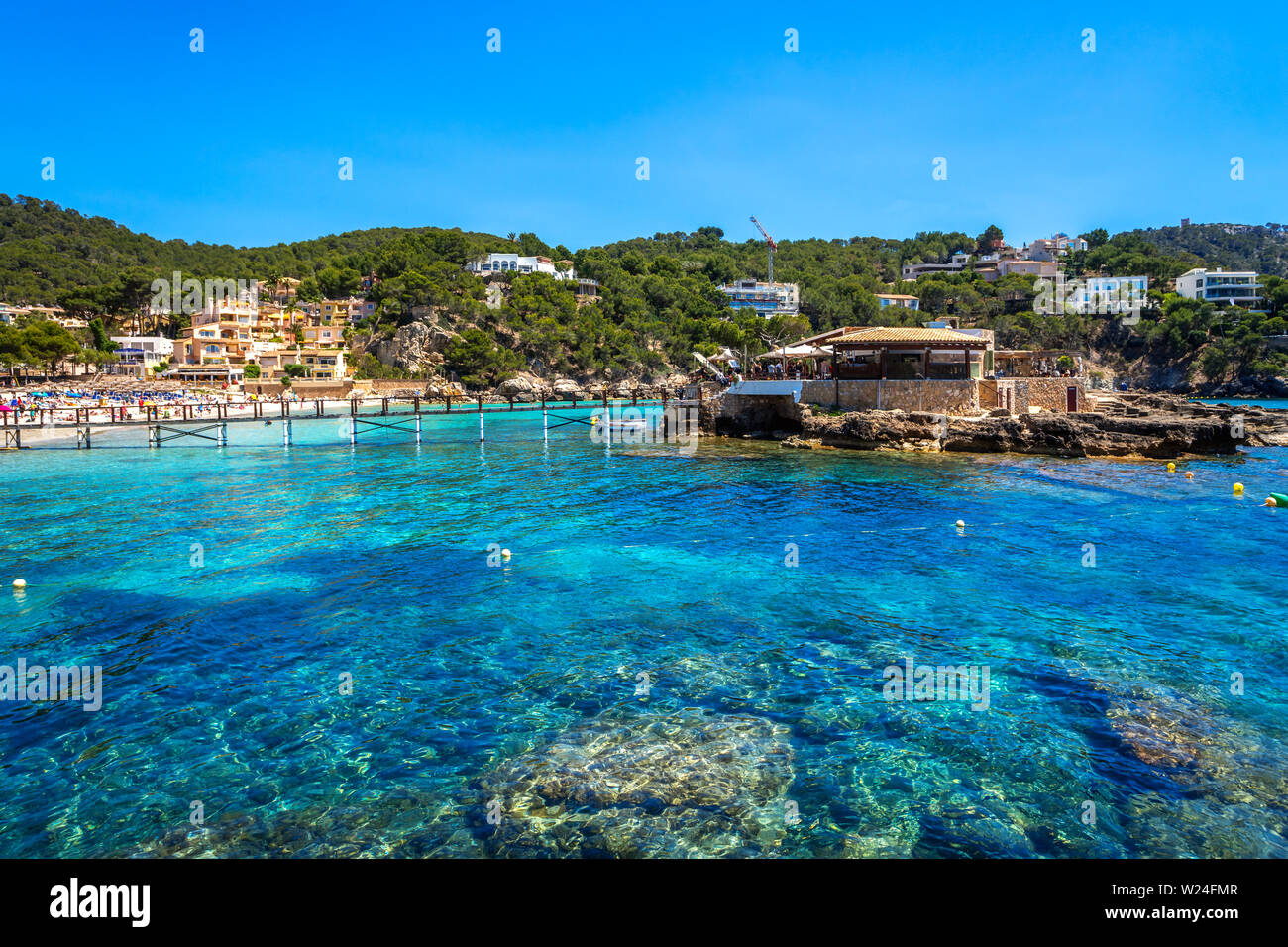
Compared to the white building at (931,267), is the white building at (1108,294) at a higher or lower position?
lower

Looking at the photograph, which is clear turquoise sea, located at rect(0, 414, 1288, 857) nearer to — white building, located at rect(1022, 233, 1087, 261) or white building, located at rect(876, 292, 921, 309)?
white building, located at rect(876, 292, 921, 309)

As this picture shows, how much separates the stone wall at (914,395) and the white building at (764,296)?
79443 mm

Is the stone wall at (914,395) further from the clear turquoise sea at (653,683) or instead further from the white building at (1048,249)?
the white building at (1048,249)

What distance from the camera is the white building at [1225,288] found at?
97.6 metres

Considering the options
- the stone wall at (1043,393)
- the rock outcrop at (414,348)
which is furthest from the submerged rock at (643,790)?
the rock outcrop at (414,348)

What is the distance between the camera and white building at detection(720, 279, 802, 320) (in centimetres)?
11512

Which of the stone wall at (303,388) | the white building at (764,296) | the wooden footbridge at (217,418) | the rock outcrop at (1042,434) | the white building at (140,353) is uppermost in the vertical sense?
the white building at (764,296)

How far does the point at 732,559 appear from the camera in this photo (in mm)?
15445

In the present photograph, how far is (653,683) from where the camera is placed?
9227 mm

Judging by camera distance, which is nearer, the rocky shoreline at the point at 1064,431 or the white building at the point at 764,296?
the rocky shoreline at the point at 1064,431

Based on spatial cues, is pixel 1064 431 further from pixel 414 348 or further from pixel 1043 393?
pixel 414 348

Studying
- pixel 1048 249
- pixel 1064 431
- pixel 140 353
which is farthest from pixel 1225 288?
pixel 140 353
